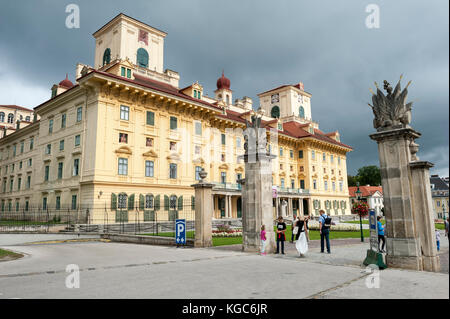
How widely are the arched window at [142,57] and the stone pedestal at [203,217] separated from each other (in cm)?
3015

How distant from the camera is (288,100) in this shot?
67.6 metres

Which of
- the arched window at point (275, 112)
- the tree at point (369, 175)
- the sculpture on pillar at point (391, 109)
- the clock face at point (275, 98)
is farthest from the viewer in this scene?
the tree at point (369, 175)

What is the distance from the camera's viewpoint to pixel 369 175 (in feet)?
359

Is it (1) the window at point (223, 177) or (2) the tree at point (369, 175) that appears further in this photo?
(2) the tree at point (369, 175)

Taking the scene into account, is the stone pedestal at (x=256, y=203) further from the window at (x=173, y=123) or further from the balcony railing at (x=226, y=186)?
the balcony railing at (x=226, y=186)

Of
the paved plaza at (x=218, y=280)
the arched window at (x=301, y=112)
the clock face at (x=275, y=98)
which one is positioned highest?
the clock face at (x=275, y=98)

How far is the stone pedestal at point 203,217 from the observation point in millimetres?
15156

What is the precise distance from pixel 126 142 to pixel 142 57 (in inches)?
555

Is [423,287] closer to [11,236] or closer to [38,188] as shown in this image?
[11,236]

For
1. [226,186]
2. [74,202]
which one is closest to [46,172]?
[74,202]

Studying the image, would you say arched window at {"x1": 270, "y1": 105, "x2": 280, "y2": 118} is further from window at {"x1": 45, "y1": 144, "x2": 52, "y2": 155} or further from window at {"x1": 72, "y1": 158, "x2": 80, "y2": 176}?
window at {"x1": 72, "y1": 158, "x2": 80, "y2": 176}

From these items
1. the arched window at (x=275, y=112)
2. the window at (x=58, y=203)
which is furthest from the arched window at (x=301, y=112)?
the window at (x=58, y=203)
